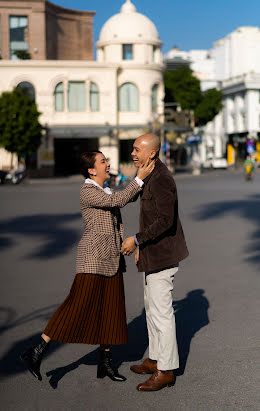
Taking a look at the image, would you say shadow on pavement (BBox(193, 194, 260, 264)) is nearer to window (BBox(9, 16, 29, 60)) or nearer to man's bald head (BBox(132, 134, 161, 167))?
man's bald head (BBox(132, 134, 161, 167))

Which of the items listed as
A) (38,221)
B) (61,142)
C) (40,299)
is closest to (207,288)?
(40,299)

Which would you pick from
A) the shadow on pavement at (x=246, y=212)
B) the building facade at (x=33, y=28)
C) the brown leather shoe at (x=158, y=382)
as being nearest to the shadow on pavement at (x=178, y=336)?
the brown leather shoe at (x=158, y=382)

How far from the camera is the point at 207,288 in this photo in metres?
8.21

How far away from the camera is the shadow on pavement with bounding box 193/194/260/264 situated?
38.6 ft

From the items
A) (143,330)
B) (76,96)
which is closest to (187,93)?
(76,96)

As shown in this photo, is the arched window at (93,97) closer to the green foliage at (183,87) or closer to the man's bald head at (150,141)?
the green foliage at (183,87)

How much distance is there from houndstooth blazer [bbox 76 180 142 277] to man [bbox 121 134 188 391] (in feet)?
0.37

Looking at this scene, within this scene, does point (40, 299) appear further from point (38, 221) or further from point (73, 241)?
point (38, 221)

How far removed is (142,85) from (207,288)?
47576 mm

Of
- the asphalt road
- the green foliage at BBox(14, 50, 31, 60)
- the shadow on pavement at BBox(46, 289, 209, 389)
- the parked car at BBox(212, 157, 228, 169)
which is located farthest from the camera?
the parked car at BBox(212, 157, 228, 169)

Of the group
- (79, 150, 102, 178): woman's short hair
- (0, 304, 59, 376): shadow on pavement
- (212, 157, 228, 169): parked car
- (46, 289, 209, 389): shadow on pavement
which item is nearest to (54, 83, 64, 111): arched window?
(212, 157, 228, 169): parked car

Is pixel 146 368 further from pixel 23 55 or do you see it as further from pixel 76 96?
pixel 23 55

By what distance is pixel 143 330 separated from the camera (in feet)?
20.7

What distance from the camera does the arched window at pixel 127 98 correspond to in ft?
178
